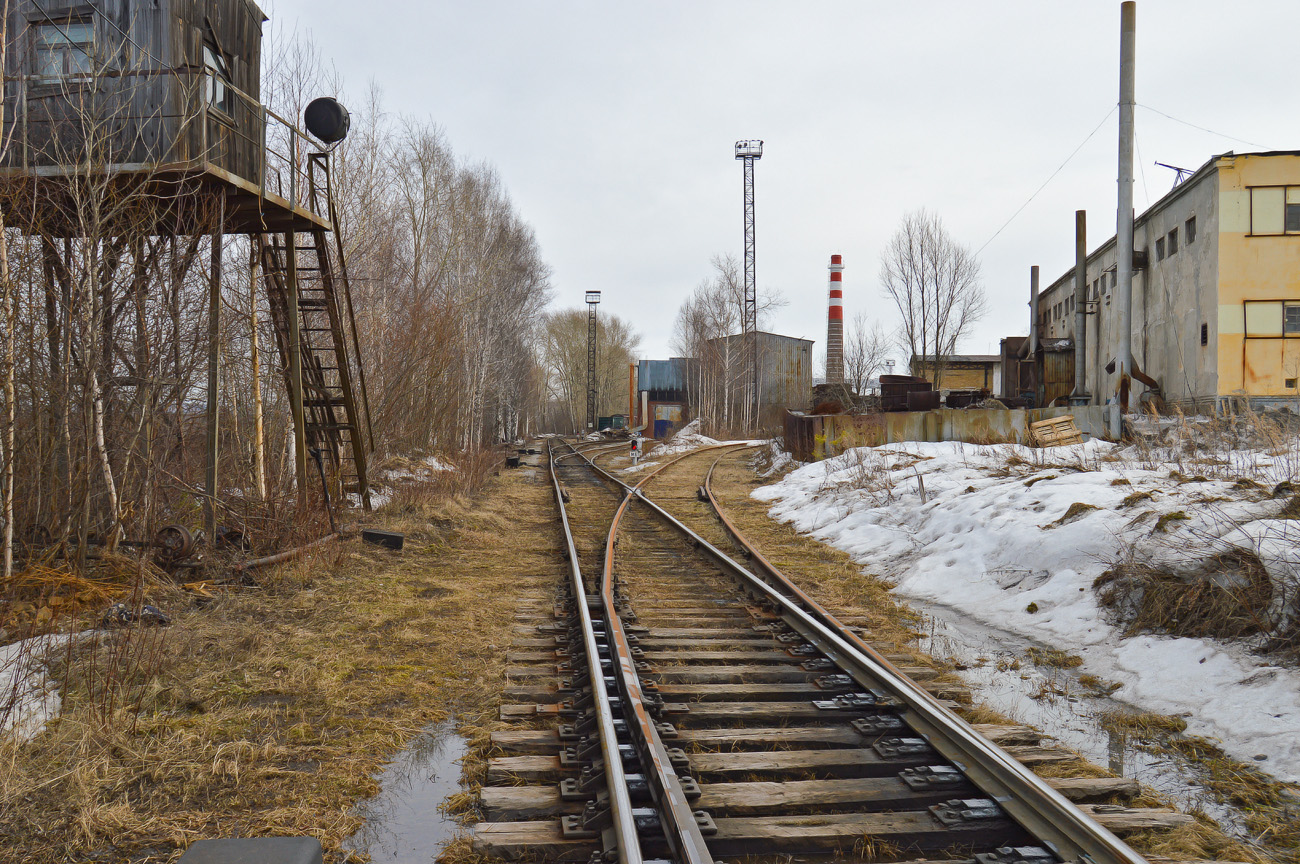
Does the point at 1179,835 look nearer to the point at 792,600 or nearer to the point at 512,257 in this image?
the point at 792,600

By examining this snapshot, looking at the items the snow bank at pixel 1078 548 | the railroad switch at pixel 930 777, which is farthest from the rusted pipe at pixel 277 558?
the railroad switch at pixel 930 777

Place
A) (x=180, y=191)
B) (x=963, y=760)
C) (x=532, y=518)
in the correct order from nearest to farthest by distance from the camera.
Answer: (x=963, y=760) → (x=180, y=191) → (x=532, y=518)

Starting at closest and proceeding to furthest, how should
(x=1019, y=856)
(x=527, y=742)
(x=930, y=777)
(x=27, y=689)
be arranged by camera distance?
(x=1019, y=856) < (x=930, y=777) < (x=527, y=742) < (x=27, y=689)

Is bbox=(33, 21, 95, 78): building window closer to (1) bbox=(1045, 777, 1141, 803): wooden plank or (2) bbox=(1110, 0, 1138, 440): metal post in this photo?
(1) bbox=(1045, 777, 1141, 803): wooden plank

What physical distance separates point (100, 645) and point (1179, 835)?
6.18m

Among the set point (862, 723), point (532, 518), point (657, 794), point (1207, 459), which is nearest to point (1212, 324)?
point (1207, 459)

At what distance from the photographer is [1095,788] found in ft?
11.5

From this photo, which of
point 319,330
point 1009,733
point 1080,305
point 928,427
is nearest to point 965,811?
point 1009,733

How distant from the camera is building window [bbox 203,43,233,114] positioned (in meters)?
8.90

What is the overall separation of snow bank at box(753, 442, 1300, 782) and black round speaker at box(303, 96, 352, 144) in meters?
8.36

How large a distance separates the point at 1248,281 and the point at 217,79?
22073 millimetres

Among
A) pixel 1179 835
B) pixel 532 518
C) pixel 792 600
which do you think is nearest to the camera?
pixel 1179 835

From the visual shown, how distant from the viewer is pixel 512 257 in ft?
118

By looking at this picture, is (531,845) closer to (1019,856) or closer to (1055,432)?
→ (1019,856)
